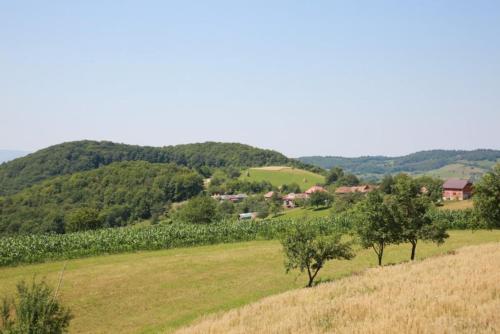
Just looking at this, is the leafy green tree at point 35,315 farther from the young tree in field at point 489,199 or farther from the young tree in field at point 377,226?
the young tree in field at point 489,199

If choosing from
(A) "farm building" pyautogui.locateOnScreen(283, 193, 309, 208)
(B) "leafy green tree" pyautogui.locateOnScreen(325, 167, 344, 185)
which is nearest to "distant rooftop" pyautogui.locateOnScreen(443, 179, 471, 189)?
(A) "farm building" pyautogui.locateOnScreen(283, 193, 309, 208)

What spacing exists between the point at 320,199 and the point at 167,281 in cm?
9888

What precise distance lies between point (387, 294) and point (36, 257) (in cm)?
4232

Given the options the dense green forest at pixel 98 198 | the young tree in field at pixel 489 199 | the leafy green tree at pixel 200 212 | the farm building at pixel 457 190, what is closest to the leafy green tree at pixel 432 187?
the farm building at pixel 457 190

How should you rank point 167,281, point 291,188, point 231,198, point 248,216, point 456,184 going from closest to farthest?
point 167,281 → point 456,184 → point 248,216 → point 231,198 → point 291,188

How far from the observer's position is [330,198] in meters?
134

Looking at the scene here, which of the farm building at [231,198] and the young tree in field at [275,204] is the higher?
the farm building at [231,198]

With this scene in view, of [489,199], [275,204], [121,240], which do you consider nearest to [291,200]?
[275,204]

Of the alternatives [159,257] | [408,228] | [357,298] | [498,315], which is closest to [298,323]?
[357,298]

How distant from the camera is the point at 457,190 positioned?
131 metres

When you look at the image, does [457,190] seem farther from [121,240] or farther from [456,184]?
[121,240]

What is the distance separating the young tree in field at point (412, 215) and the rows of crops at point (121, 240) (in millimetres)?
29308

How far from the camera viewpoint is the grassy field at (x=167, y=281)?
89.7 feet

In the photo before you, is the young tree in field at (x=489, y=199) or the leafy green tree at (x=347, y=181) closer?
the young tree in field at (x=489, y=199)
